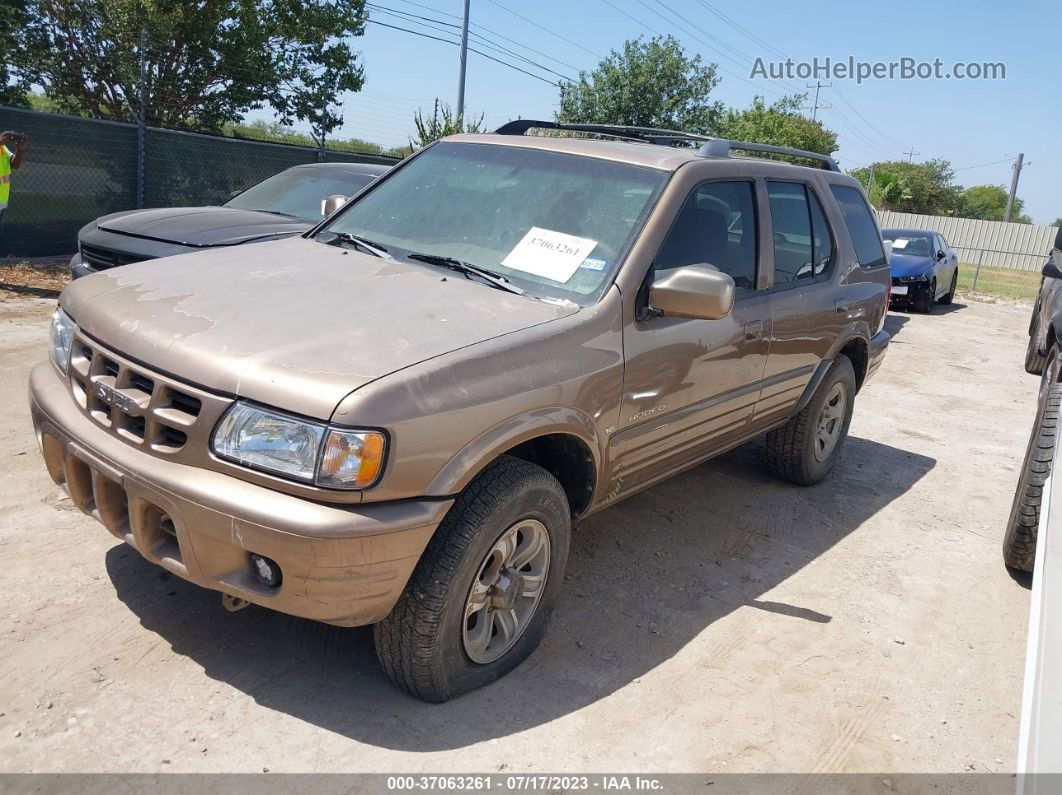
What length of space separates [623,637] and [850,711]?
0.88 metres

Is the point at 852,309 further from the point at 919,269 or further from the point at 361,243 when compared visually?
the point at 919,269

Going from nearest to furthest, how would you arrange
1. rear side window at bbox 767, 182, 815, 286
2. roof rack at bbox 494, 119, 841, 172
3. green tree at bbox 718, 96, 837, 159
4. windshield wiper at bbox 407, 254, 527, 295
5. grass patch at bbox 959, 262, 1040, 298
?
windshield wiper at bbox 407, 254, 527, 295 → roof rack at bbox 494, 119, 841, 172 → rear side window at bbox 767, 182, 815, 286 → grass patch at bbox 959, 262, 1040, 298 → green tree at bbox 718, 96, 837, 159

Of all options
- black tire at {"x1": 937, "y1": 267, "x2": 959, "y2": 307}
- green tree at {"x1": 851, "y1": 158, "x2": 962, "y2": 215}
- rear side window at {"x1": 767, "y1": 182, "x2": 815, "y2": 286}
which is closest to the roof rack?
rear side window at {"x1": 767, "y1": 182, "x2": 815, "y2": 286}

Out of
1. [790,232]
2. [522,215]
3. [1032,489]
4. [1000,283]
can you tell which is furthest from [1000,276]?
[522,215]

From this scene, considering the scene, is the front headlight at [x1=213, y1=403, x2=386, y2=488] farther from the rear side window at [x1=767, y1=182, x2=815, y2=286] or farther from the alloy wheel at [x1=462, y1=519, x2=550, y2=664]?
the rear side window at [x1=767, y1=182, x2=815, y2=286]

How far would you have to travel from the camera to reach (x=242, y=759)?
2658 mm

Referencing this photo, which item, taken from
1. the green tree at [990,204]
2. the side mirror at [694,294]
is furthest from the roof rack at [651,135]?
the green tree at [990,204]

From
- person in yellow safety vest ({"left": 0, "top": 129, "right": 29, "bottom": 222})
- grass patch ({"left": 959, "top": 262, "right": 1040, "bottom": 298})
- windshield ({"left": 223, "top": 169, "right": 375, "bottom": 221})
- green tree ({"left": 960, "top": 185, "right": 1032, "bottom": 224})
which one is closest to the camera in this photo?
windshield ({"left": 223, "top": 169, "right": 375, "bottom": 221})

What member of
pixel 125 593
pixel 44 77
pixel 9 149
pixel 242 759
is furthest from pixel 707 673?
pixel 44 77

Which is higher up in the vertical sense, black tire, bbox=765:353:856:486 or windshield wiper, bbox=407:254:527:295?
windshield wiper, bbox=407:254:527:295

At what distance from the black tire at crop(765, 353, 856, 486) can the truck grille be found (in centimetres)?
360

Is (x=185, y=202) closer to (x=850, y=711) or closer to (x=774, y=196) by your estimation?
(x=774, y=196)

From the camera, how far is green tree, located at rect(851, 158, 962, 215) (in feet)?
166

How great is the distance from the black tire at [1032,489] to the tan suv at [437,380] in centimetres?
124
